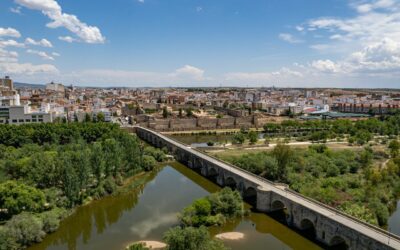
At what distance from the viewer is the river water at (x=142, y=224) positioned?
75.0ft

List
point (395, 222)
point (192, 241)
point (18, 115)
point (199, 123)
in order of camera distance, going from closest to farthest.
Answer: point (192, 241) < point (395, 222) < point (18, 115) < point (199, 123)

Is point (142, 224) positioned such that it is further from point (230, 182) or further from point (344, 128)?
point (344, 128)

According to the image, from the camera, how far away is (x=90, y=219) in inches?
1071

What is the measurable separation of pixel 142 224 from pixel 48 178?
1034cm

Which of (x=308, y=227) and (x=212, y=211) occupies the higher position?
(x=212, y=211)

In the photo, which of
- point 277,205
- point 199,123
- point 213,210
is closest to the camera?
point 213,210

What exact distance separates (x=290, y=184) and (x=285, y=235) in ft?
29.6

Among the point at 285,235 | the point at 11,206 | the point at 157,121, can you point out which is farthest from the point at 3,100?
the point at 285,235

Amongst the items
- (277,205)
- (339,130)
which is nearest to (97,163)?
(277,205)

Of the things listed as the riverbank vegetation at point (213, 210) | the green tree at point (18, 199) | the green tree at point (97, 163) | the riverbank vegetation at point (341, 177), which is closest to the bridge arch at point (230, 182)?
the riverbank vegetation at point (341, 177)

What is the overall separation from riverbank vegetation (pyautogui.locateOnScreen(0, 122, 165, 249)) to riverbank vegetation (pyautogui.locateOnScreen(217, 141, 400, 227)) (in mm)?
12904

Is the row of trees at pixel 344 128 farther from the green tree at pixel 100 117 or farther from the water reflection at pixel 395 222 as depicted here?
the green tree at pixel 100 117

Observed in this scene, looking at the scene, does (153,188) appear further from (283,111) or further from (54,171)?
(283,111)

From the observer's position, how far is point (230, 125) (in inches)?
3339
